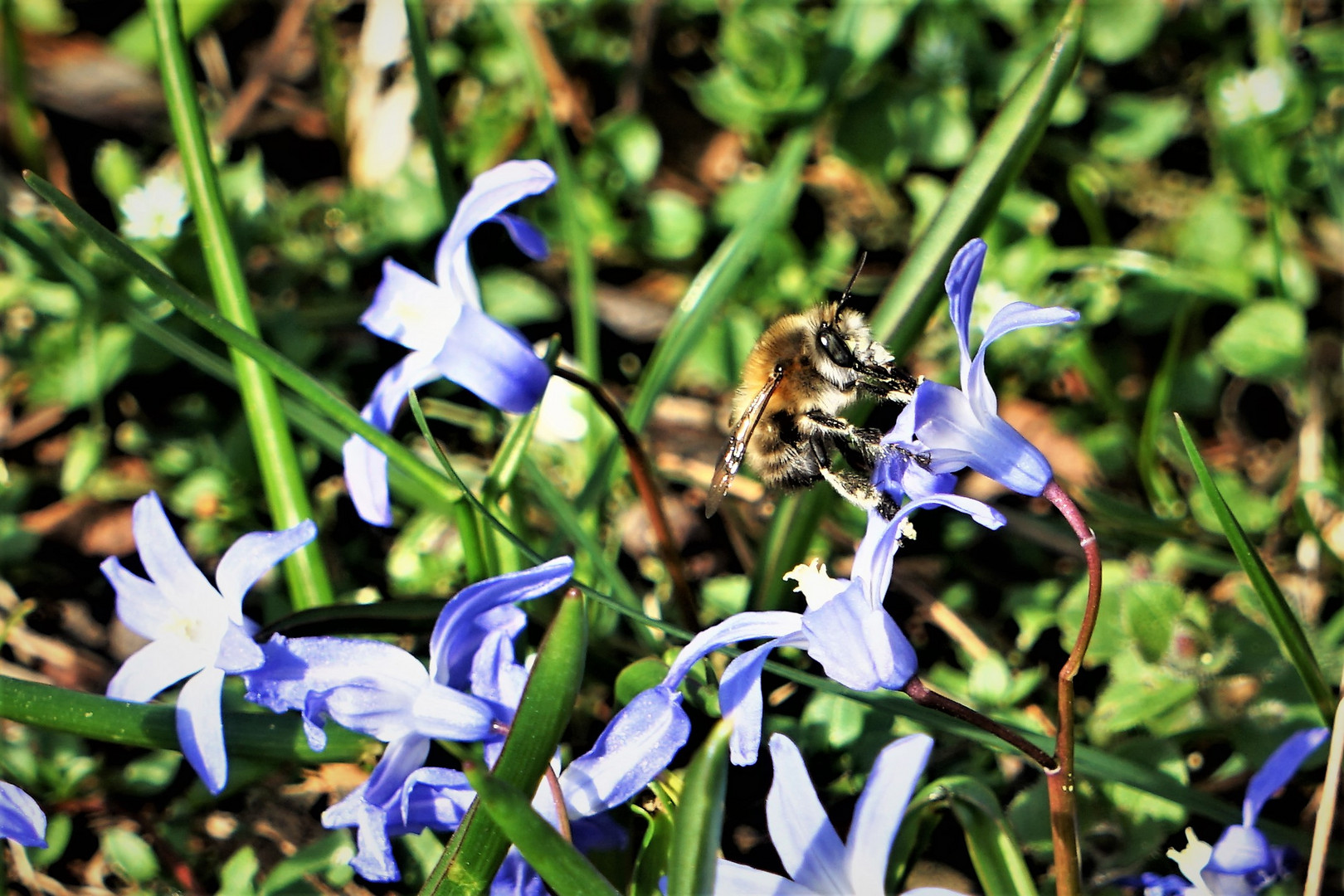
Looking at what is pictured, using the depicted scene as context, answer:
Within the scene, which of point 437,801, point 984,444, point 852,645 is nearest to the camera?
point 852,645

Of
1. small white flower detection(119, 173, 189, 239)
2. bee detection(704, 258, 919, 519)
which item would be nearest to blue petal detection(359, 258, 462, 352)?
bee detection(704, 258, 919, 519)

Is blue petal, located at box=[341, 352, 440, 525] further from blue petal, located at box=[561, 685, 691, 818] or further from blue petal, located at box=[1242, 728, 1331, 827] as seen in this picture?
blue petal, located at box=[1242, 728, 1331, 827]

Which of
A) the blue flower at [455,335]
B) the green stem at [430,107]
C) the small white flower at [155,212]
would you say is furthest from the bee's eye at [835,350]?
the small white flower at [155,212]

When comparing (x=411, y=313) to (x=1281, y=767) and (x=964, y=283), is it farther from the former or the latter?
(x=1281, y=767)

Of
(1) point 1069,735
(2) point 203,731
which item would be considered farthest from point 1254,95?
(2) point 203,731

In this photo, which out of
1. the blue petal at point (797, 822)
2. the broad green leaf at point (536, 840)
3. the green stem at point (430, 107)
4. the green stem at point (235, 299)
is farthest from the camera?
the green stem at point (430, 107)

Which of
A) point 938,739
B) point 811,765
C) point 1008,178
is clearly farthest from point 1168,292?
point 811,765

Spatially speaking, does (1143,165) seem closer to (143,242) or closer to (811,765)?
(811,765)

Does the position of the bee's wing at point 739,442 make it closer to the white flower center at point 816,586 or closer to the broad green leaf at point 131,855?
the white flower center at point 816,586
